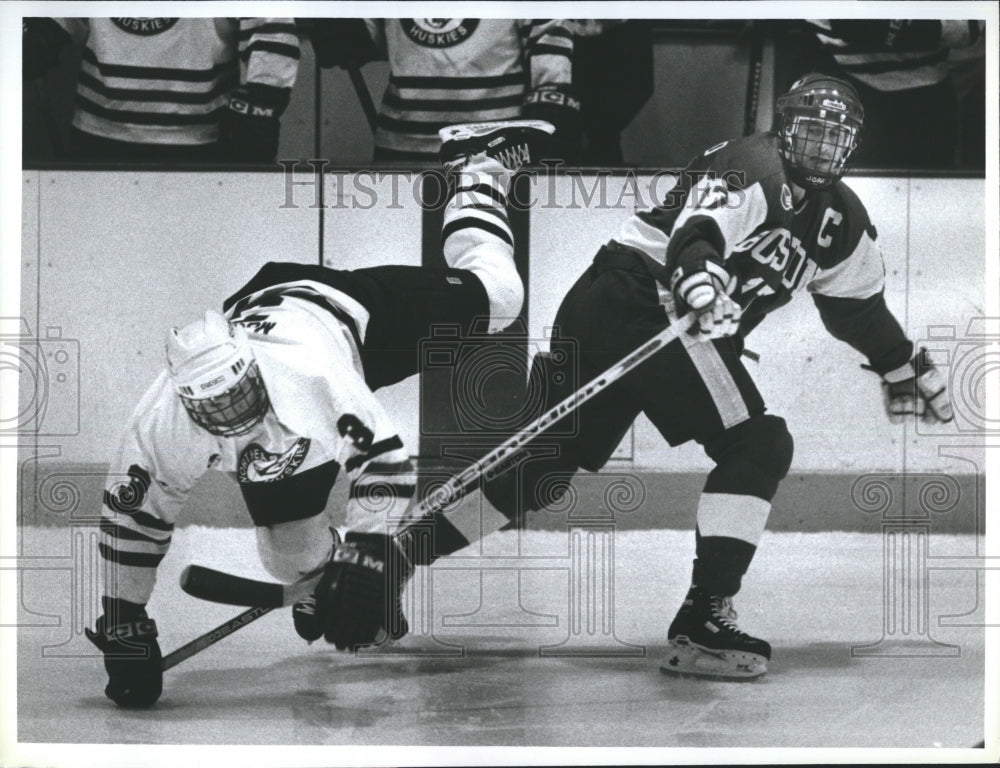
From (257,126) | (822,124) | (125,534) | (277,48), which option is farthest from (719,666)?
(277,48)

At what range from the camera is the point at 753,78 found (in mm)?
2426

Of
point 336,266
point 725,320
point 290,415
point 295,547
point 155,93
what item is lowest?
point 295,547

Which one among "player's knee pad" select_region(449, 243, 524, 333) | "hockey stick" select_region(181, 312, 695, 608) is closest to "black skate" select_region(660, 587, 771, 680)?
"hockey stick" select_region(181, 312, 695, 608)

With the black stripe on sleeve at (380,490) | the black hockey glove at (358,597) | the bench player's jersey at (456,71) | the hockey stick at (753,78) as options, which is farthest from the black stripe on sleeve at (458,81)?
the black hockey glove at (358,597)

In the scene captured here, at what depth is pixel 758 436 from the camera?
2406 mm

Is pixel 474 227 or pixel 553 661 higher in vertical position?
pixel 474 227

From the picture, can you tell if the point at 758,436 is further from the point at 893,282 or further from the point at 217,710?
the point at 217,710

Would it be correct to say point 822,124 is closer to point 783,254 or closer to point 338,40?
point 783,254

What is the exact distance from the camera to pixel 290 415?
7.75ft

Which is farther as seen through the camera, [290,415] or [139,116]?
[139,116]

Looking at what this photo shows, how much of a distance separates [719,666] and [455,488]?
2.15 feet

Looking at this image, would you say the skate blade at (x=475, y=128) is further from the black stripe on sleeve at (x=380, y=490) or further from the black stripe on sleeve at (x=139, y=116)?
the black stripe on sleeve at (x=380, y=490)

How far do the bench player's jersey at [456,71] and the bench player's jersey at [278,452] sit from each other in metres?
0.44

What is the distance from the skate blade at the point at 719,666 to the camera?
2.38m
